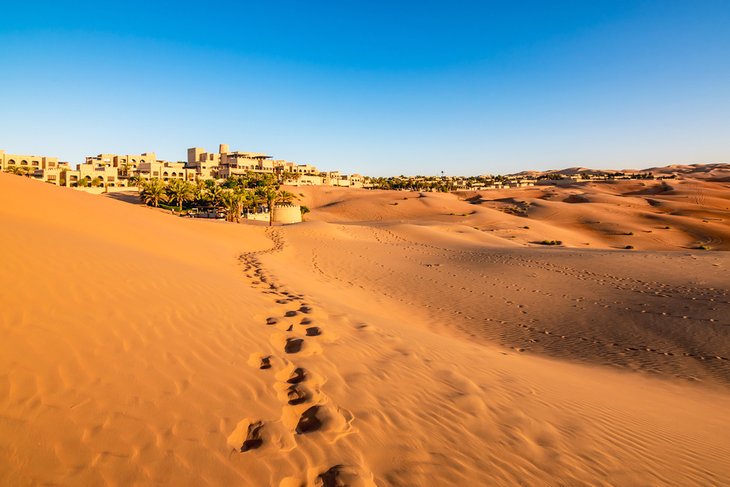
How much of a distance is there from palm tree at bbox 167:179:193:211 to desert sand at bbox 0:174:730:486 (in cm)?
3567

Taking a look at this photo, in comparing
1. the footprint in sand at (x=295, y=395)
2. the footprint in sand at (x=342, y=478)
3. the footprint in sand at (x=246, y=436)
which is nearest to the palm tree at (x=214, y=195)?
the footprint in sand at (x=295, y=395)

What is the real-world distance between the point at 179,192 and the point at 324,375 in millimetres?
49792

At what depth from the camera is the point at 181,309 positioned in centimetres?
741

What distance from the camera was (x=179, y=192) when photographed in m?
49.1

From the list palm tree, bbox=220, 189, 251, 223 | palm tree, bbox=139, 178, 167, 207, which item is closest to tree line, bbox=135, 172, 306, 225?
palm tree, bbox=139, 178, 167, 207

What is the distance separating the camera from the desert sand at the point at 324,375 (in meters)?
3.60

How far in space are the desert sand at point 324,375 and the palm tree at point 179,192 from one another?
1405 inches

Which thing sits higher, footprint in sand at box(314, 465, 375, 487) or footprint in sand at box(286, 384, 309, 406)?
footprint in sand at box(286, 384, 309, 406)

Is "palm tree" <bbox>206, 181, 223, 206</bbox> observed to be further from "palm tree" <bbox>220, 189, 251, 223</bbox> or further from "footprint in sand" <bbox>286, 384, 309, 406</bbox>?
"footprint in sand" <bbox>286, 384, 309, 406</bbox>

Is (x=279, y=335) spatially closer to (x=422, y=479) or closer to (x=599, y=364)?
(x=422, y=479)

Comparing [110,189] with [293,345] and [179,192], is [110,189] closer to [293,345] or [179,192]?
[179,192]

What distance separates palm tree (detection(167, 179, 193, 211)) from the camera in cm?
4906

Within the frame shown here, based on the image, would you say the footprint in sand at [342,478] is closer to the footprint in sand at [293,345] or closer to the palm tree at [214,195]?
the footprint in sand at [293,345]

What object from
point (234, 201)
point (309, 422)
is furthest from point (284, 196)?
point (309, 422)
